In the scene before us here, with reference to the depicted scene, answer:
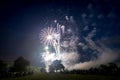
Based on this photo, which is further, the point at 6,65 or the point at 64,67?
the point at 64,67

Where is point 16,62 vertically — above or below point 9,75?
above

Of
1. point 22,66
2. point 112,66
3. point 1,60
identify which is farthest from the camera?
point 22,66

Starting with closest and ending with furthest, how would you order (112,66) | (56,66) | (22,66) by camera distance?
(112,66) < (22,66) < (56,66)

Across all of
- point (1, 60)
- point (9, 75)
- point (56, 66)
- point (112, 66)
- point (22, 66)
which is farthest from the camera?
point (56, 66)

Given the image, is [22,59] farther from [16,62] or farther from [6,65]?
[6,65]

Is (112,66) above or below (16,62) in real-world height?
below

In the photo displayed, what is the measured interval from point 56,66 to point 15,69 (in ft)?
148

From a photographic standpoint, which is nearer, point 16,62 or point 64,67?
point 16,62

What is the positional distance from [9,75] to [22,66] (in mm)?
52056

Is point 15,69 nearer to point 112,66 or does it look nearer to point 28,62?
point 28,62

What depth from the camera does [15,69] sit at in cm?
11894

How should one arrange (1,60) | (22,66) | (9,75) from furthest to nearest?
(22,66) → (1,60) → (9,75)

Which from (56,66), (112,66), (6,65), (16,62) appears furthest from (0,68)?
(112,66)

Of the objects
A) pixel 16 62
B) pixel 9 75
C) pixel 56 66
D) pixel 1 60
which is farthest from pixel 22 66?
pixel 9 75
